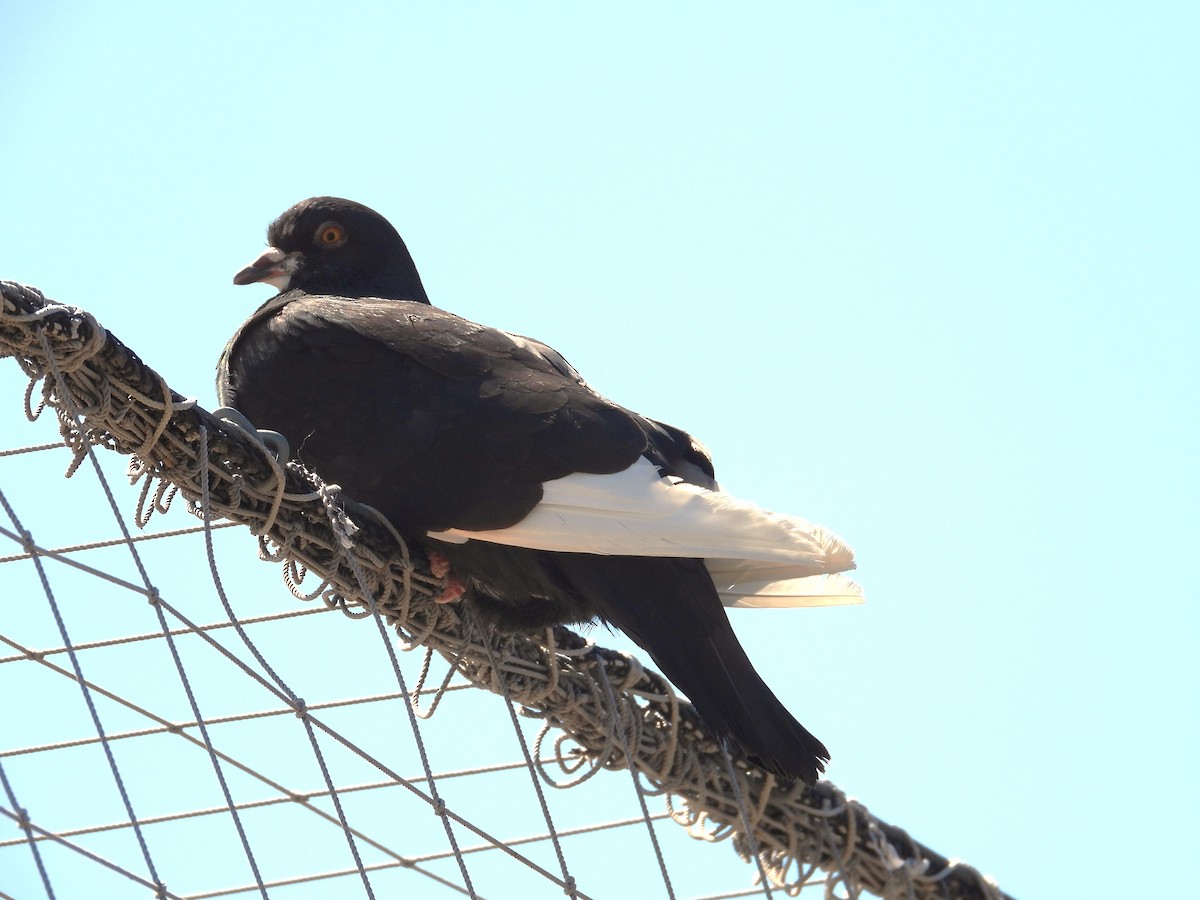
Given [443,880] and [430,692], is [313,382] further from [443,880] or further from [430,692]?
[443,880]

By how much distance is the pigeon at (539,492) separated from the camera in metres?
3.93

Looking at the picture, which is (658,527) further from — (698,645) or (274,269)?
(274,269)

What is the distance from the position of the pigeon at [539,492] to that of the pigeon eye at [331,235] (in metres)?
1.03

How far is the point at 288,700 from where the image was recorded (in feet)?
10.7

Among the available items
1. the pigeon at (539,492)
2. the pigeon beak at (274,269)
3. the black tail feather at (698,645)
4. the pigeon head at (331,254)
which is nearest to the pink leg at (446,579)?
the pigeon at (539,492)

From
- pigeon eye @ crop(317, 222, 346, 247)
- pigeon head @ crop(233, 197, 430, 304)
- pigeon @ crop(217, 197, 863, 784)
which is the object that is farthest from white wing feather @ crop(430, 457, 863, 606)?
pigeon eye @ crop(317, 222, 346, 247)

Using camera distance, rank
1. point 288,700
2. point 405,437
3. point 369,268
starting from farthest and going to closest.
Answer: point 369,268 < point 405,437 < point 288,700

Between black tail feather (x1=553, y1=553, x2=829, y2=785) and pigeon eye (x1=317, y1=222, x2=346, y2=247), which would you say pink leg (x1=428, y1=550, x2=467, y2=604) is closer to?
black tail feather (x1=553, y1=553, x2=829, y2=785)

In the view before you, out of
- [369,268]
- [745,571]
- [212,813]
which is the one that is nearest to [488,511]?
[745,571]

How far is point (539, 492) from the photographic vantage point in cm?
410

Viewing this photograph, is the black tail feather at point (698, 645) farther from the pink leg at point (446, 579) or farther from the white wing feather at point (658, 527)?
the pink leg at point (446, 579)

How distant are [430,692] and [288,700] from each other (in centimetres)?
89

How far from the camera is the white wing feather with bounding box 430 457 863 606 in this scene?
3916 millimetres

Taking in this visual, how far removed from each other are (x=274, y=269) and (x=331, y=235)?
0.25 metres
